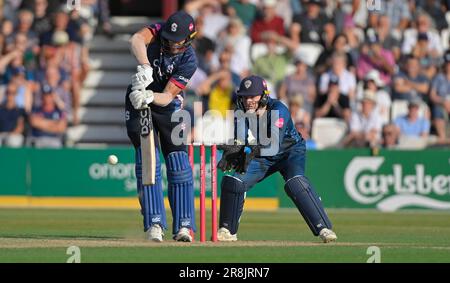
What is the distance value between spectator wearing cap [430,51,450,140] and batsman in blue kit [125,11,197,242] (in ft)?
34.2

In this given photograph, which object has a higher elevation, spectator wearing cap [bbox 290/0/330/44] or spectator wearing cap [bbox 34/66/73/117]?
spectator wearing cap [bbox 290/0/330/44]

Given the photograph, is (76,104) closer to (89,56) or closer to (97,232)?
(89,56)

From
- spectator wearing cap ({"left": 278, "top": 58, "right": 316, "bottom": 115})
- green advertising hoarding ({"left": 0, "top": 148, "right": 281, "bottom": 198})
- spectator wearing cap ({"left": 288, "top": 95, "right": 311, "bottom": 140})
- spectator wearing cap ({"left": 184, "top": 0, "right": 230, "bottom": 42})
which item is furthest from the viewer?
spectator wearing cap ({"left": 184, "top": 0, "right": 230, "bottom": 42})

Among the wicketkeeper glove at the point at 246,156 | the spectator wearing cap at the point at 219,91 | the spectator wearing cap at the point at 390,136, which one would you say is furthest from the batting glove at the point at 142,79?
the spectator wearing cap at the point at 390,136

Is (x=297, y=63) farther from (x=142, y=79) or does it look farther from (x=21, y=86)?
(x=142, y=79)

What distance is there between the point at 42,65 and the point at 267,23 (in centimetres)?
413

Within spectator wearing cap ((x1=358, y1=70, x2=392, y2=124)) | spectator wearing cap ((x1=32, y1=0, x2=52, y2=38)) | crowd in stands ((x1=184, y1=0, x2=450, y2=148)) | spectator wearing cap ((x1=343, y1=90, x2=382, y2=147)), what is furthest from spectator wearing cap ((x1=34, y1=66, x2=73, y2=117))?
spectator wearing cap ((x1=358, y1=70, x2=392, y2=124))

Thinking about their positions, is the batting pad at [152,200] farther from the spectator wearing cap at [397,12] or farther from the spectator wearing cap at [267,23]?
the spectator wearing cap at [397,12]

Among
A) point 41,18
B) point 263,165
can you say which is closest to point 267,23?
point 41,18

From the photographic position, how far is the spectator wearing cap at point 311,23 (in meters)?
22.5

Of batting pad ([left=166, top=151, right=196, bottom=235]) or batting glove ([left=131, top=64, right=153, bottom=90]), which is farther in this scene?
batting pad ([left=166, top=151, right=196, bottom=235])

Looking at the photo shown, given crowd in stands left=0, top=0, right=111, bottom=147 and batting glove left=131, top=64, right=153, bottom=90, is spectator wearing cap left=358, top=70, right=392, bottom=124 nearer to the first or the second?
crowd in stands left=0, top=0, right=111, bottom=147

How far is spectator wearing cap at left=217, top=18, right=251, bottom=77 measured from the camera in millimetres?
21859

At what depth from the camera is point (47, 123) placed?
71.0ft
